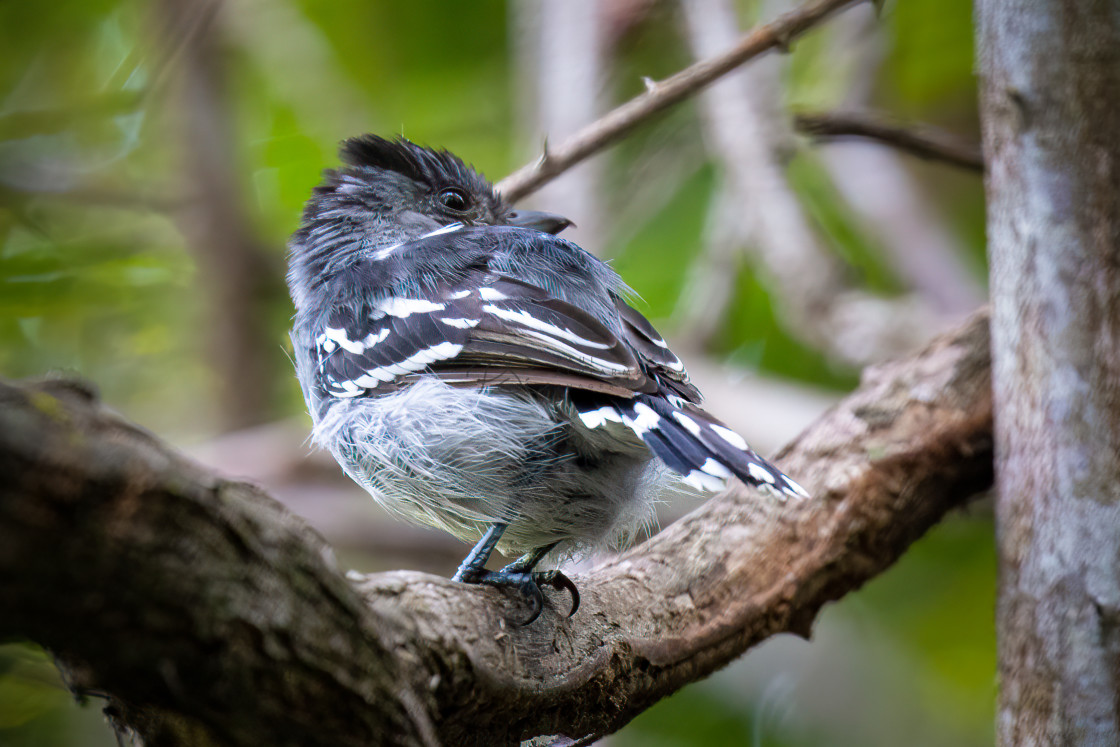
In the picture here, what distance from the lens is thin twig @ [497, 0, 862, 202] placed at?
2.62 metres

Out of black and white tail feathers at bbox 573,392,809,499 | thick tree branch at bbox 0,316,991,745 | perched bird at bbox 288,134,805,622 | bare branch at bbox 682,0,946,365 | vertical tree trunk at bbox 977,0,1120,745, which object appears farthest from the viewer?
bare branch at bbox 682,0,946,365

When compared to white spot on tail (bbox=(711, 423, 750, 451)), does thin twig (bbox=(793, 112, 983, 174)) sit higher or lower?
higher

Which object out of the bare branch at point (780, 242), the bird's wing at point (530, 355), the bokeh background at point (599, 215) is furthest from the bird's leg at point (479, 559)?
the bare branch at point (780, 242)

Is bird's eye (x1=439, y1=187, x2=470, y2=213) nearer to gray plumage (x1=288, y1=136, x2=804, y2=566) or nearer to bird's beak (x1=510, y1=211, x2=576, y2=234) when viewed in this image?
bird's beak (x1=510, y1=211, x2=576, y2=234)

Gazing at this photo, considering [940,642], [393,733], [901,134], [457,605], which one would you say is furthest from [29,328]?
[940,642]

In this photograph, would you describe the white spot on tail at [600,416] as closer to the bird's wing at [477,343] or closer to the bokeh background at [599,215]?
the bird's wing at [477,343]

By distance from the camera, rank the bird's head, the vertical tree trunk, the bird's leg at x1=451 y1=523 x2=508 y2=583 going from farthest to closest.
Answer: the bird's head → the vertical tree trunk → the bird's leg at x1=451 y1=523 x2=508 y2=583

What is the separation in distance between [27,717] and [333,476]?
3098 mm

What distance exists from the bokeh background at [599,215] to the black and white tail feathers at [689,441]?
2.05 m

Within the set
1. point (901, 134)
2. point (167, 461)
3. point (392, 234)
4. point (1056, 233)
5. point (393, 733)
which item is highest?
point (901, 134)

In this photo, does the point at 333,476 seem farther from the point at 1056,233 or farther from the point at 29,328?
the point at 1056,233

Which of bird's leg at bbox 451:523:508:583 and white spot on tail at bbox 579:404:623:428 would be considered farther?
bird's leg at bbox 451:523:508:583

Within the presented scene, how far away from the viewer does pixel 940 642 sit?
457 centimetres

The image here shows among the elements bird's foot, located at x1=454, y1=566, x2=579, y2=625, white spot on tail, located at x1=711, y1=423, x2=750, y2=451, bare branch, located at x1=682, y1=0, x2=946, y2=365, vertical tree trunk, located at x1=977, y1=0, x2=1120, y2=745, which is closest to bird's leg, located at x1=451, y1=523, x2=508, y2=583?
bird's foot, located at x1=454, y1=566, x2=579, y2=625
